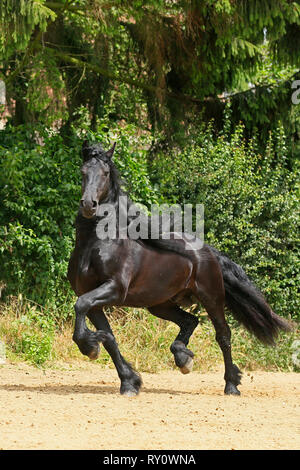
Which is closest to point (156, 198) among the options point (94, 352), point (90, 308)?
point (90, 308)

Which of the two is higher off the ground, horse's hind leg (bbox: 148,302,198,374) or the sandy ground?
horse's hind leg (bbox: 148,302,198,374)

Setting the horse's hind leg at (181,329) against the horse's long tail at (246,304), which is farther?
the horse's long tail at (246,304)

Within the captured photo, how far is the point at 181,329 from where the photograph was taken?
311 inches

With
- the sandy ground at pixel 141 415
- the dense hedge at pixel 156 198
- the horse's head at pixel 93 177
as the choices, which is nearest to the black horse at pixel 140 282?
the horse's head at pixel 93 177

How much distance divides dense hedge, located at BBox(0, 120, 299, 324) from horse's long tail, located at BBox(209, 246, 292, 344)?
9.65 ft

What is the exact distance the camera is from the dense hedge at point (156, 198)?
1041 centimetres

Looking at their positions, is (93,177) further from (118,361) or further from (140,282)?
(118,361)

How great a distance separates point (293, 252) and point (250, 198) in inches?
47.1

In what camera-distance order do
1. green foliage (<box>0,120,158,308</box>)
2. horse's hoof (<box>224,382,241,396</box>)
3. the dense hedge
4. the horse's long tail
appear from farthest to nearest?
1. the dense hedge
2. green foliage (<box>0,120,158,308</box>)
3. the horse's long tail
4. horse's hoof (<box>224,382,241,396</box>)

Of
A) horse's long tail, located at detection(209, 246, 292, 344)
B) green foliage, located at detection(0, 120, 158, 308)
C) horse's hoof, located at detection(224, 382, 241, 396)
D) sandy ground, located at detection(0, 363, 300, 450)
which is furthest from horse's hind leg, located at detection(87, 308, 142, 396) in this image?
green foliage, located at detection(0, 120, 158, 308)

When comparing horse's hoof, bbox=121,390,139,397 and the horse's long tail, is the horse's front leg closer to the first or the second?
horse's hoof, bbox=121,390,139,397

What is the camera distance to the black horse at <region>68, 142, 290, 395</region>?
6684 mm

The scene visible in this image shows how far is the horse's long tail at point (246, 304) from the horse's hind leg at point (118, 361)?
67.1 inches

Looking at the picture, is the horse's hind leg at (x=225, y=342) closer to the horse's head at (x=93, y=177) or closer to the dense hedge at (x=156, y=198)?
the horse's head at (x=93, y=177)
